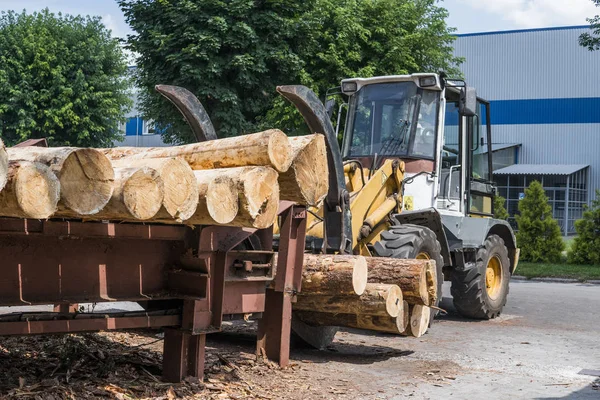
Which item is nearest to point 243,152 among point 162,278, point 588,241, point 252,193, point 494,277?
point 252,193

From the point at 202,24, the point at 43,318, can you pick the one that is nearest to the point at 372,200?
the point at 43,318

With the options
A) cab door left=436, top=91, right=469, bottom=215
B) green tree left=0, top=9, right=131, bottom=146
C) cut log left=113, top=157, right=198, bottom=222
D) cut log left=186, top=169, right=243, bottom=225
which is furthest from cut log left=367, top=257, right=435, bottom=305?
green tree left=0, top=9, right=131, bottom=146

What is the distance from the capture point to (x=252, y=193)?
5.48 meters

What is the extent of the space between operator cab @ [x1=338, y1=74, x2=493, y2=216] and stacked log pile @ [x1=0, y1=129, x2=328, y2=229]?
13.4 feet

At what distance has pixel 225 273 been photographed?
255 inches

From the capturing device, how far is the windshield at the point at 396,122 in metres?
10.4

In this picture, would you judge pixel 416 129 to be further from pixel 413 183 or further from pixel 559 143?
pixel 559 143

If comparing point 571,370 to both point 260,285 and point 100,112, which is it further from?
point 100,112

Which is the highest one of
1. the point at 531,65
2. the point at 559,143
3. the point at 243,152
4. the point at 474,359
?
the point at 531,65

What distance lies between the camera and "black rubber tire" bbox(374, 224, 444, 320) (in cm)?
890

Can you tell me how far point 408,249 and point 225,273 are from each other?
3023mm

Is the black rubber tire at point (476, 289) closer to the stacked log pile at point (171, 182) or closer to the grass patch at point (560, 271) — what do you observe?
the stacked log pile at point (171, 182)

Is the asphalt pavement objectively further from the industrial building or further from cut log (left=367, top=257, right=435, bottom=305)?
the industrial building

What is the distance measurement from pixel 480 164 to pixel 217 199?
25.0 feet
